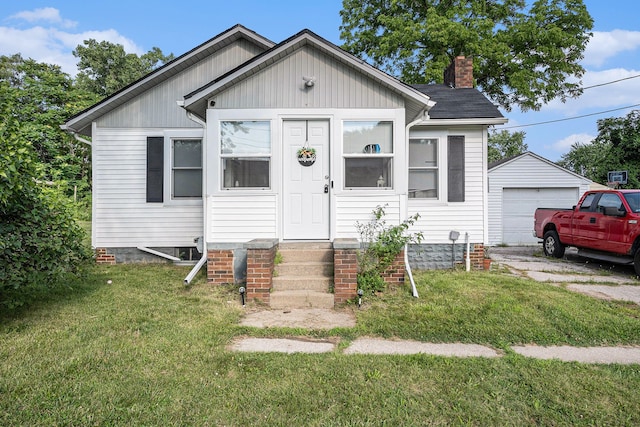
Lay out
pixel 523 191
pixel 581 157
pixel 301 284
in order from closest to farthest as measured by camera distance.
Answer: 1. pixel 301 284
2. pixel 523 191
3. pixel 581 157

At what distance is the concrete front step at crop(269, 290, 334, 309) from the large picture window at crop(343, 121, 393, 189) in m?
2.07

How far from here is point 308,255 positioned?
18.6 feet

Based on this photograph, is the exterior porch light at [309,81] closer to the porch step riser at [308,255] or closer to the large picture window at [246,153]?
the large picture window at [246,153]

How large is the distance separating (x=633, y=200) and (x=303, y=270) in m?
6.97

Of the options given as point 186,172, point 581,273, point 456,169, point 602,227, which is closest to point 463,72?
point 456,169

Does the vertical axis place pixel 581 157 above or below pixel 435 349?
above

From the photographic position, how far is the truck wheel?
9.45 meters

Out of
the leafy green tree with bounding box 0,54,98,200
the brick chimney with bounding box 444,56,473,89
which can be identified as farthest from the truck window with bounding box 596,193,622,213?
the leafy green tree with bounding box 0,54,98,200

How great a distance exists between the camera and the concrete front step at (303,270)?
5.38 meters

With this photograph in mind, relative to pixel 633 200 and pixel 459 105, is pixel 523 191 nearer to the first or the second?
pixel 633 200

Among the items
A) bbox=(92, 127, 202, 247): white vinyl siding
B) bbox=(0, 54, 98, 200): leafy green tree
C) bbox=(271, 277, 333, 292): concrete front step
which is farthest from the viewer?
bbox=(0, 54, 98, 200): leafy green tree

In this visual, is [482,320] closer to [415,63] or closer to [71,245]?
[71,245]

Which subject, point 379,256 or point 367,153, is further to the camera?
point 367,153

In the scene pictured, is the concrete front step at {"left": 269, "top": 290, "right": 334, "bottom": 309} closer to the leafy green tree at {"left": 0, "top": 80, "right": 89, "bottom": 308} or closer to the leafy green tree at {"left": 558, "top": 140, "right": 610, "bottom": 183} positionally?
the leafy green tree at {"left": 0, "top": 80, "right": 89, "bottom": 308}
